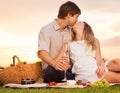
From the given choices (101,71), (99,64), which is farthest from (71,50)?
(101,71)

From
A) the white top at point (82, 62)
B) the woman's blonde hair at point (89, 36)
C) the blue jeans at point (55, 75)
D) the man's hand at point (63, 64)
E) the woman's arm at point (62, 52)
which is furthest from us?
the blue jeans at point (55, 75)

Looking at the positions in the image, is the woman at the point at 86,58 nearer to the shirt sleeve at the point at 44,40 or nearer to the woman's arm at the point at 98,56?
the woman's arm at the point at 98,56

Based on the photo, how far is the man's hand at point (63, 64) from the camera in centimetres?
846

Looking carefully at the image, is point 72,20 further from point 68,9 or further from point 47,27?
point 47,27

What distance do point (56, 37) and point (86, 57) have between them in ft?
3.30

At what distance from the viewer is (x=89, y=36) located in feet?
29.5

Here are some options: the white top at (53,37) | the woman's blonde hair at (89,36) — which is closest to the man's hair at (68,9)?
the white top at (53,37)

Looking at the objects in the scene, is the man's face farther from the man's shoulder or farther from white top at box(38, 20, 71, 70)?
the man's shoulder

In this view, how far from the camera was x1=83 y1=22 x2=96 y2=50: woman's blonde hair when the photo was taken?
8867 mm

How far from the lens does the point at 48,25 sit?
31.2 ft

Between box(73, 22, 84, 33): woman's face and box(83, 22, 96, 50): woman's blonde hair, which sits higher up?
box(73, 22, 84, 33): woman's face

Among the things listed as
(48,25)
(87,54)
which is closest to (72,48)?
(87,54)

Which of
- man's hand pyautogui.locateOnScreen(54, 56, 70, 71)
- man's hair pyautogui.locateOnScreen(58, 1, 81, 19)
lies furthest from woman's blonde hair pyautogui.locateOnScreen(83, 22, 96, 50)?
man's hand pyautogui.locateOnScreen(54, 56, 70, 71)

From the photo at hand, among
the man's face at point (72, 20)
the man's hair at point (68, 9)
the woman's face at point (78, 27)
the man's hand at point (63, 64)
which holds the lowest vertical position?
the man's hand at point (63, 64)
